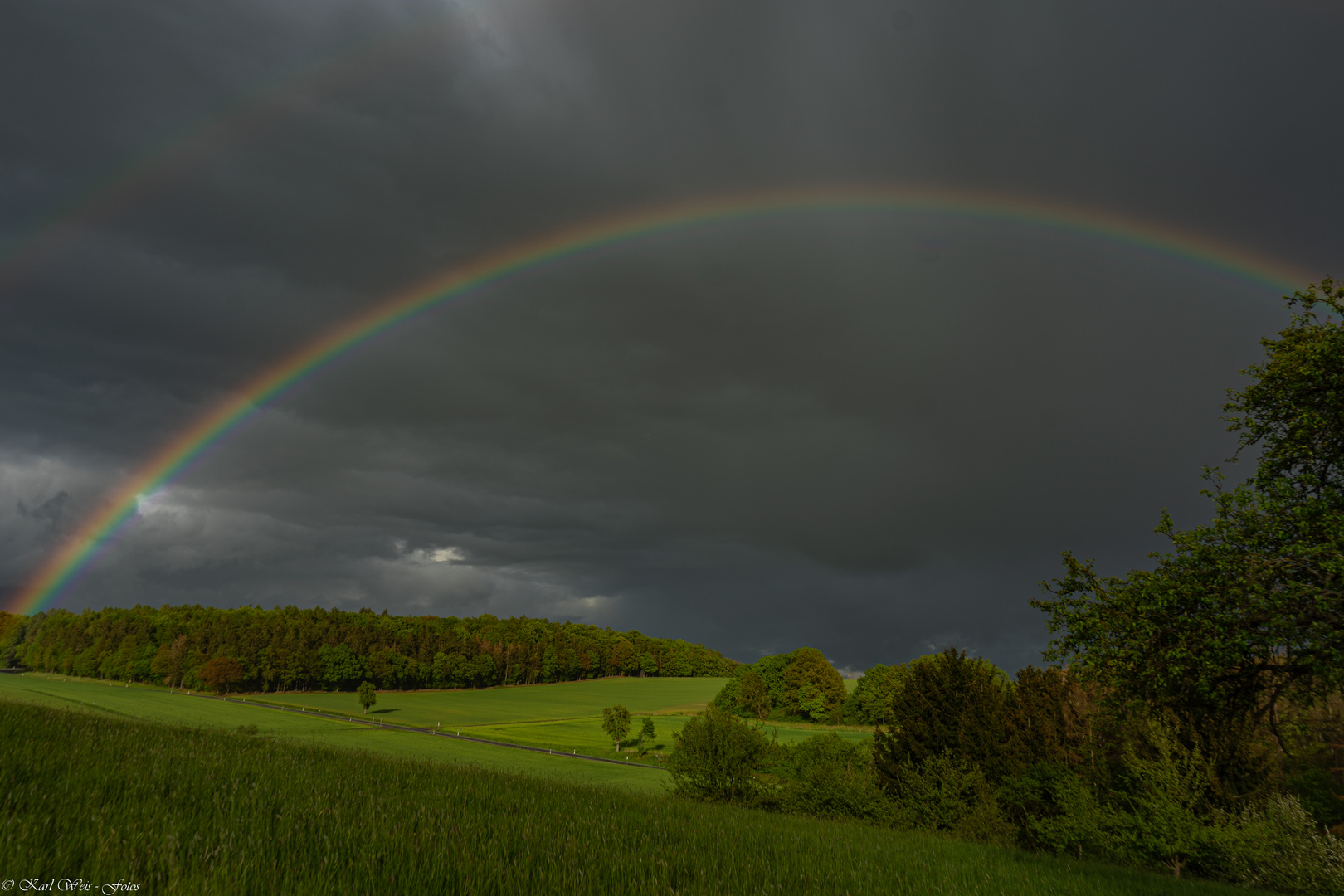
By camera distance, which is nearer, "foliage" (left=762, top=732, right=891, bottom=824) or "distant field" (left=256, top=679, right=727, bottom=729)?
"foliage" (left=762, top=732, right=891, bottom=824)

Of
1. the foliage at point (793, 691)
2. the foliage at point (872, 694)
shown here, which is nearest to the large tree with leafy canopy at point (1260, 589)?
the foliage at point (872, 694)

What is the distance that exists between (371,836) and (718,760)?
4703 cm

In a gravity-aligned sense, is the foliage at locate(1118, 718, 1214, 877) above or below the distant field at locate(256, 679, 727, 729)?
above

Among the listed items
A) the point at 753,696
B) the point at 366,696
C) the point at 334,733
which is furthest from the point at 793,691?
the point at 334,733

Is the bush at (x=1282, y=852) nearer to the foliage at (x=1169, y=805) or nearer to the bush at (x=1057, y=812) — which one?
the foliage at (x=1169, y=805)

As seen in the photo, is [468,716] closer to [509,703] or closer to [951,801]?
[509,703]

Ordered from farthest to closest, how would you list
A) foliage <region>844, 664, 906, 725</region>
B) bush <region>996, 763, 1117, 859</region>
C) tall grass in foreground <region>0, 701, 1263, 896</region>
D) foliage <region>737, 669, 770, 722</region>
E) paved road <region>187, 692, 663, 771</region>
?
foliage <region>737, 669, 770, 722</region> < foliage <region>844, 664, 906, 725</region> < paved road <region>187, 692, 663, 771</region> < bush <region>996, 763, 1117, 859</region> < tall grass in foreground <region>0, 701, 1263, 896</region>

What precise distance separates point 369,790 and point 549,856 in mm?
3503

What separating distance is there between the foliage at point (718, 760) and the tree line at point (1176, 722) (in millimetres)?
142

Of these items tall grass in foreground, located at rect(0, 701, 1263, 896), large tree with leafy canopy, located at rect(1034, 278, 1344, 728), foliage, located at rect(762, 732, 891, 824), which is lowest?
foliage, located at rect(762, 732, 891, 824)

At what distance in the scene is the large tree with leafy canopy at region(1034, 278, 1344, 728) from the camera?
14.9 meters

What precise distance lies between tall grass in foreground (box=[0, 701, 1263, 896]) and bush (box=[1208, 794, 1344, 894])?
2261 cm

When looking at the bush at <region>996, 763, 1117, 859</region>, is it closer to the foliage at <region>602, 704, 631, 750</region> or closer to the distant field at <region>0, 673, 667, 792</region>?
the distant field at <region>0, 673, 667, 792</region>

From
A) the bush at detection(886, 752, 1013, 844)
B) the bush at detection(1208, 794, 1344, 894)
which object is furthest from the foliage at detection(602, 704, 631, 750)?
the bush at detection(1208, 794, 1344, 894)
